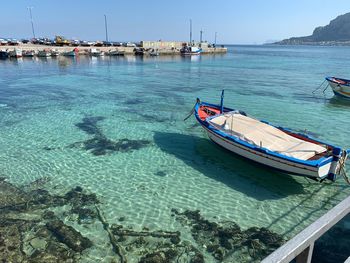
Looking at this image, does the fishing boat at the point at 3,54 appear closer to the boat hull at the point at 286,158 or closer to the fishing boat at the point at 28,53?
the fishing boat at the point at 28,53

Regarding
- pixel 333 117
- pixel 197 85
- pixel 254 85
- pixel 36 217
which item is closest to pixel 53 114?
pixel 36 217

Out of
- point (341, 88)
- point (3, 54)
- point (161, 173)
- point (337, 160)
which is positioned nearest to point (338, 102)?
point (341, 88)

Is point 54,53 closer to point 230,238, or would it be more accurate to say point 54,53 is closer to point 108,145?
point 108,145

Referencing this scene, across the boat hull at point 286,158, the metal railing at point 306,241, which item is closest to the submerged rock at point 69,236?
the metal railing at point 306,241

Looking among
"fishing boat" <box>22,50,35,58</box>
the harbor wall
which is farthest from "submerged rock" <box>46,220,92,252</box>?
the harbor wall

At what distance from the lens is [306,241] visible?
8.61ft

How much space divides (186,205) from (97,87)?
28.6 m

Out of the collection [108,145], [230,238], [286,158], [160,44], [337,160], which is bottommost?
[230,238]

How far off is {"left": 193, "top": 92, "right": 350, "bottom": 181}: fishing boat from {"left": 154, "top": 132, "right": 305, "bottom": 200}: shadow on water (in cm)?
81

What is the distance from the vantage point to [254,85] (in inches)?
1521

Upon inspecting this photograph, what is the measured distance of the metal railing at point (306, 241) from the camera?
2410 millimetres

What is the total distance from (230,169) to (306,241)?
37.1ft

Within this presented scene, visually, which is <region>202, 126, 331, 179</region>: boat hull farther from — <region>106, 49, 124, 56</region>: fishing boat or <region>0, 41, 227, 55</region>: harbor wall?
<region>106, 49, 124, 56</region>: fishing boat

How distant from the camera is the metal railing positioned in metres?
2.41
